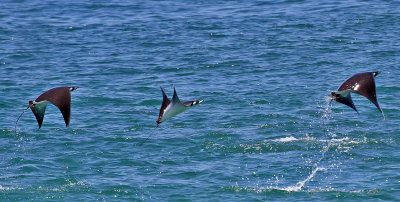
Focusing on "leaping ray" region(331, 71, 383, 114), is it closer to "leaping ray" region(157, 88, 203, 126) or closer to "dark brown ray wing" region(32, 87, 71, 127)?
"leaping ray" region(157, 88, 203, 126)

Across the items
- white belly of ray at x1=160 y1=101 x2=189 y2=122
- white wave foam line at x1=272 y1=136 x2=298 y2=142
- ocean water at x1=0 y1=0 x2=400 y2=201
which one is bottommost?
white wave foam line at x1=272 y1=136 x2=298 y2=142

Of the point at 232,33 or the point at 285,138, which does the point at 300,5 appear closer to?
the point at 232,33

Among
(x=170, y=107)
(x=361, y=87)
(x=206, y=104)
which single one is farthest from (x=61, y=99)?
(x=206, y=104)

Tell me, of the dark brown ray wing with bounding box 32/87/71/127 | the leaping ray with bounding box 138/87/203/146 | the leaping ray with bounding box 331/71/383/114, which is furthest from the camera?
the dark brown ray wing with bounding box 32/87/71/127

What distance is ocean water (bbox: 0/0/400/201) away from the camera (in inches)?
589

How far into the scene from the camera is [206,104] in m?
20.5

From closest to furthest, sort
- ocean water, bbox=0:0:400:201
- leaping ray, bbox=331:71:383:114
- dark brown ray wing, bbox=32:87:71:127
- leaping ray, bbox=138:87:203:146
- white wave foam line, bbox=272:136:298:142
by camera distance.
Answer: leaping ray, bbox=138:87:203:146, leaping ray, bbox=331:71:383:114, dark brown ray wing, bbox=32:87:71:127, ocean water, bbox=0:0:400:201, white wave foam line, bbox=272:136:298:142

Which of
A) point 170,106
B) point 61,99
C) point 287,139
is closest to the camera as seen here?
point 170,106

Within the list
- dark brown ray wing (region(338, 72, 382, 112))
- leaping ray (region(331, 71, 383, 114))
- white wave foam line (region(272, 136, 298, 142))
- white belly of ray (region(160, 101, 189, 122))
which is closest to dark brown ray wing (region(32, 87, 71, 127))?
white belly of ray (region(160, 101, 189, 122))

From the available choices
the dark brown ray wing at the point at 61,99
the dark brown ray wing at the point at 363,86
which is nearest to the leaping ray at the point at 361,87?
the dark brown ray wing at the point at 363,86

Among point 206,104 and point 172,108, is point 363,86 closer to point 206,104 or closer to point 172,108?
point 172,108

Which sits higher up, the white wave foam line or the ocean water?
the ocean water

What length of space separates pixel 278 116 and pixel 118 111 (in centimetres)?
453

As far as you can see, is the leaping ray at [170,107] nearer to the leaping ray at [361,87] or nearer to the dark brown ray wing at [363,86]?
the leaping ray at [361,87]
